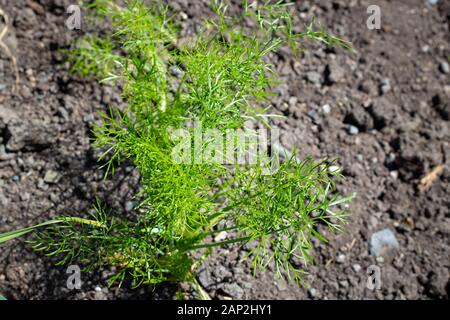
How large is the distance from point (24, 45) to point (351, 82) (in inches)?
61.3

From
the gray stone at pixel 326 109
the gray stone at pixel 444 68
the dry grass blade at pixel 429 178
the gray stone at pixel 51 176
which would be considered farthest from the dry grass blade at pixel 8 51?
the gray stone at pixel 444 68

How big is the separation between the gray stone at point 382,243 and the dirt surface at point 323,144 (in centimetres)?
2

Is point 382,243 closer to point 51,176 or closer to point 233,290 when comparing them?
point 233,290

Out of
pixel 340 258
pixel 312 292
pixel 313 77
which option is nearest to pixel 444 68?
pixel 313 77

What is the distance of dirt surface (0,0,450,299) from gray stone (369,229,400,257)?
18 mm

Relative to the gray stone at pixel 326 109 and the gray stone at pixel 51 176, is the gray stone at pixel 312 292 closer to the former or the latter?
the gray stone at pixel 326 109

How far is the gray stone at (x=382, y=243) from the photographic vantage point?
93.7 inches

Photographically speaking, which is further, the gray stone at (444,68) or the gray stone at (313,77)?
the gray stone at (444,68)

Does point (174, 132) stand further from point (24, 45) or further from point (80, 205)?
point (24, 45)

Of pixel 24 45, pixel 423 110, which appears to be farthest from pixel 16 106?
pixel 423 110

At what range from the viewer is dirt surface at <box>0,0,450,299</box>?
7.27 feet

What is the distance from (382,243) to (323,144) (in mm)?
510

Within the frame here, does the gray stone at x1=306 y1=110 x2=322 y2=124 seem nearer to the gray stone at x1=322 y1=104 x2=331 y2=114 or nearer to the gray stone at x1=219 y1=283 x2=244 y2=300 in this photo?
the gray stone at x1=322 y1=104 x2=331 y2=114

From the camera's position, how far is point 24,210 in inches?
87.2
